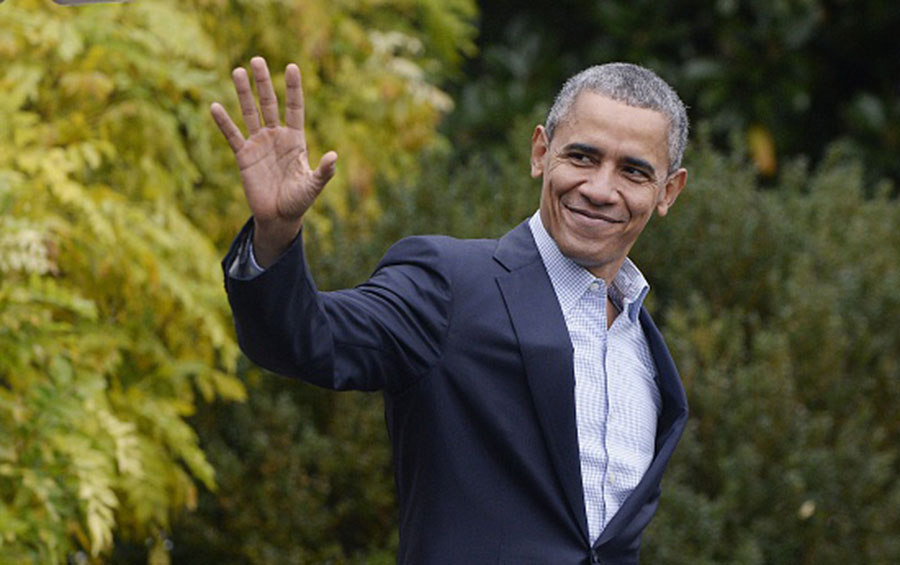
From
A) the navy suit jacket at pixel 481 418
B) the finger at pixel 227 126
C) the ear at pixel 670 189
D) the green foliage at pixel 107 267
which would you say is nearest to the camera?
the finger at pixel 227 126

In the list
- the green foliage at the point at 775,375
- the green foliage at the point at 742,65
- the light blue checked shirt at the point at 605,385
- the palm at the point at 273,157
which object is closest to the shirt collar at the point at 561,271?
the light blue checked shirt at the point at 605,385

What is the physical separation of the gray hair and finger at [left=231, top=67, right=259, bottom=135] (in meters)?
0.70

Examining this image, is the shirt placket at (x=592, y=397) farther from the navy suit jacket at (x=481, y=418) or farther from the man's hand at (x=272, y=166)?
the man's hand at (x=272, y=166)

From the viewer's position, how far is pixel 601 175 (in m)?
2.51

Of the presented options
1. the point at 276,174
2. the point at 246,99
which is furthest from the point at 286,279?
the point at 246,99

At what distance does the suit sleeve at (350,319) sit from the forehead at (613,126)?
35 cm

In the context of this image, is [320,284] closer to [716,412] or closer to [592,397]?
[716,412]

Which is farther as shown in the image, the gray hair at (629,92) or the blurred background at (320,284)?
the blurred background at (320,284)

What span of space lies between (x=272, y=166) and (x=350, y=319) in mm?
297

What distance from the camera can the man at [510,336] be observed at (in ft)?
6.91

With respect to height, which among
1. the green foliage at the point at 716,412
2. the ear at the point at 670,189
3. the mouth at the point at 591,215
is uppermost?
the ear at the point at 670,189

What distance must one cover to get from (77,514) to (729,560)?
2.27 meters

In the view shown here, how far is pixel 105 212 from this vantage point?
4.05 m

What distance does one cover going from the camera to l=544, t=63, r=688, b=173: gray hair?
2.51 metres
